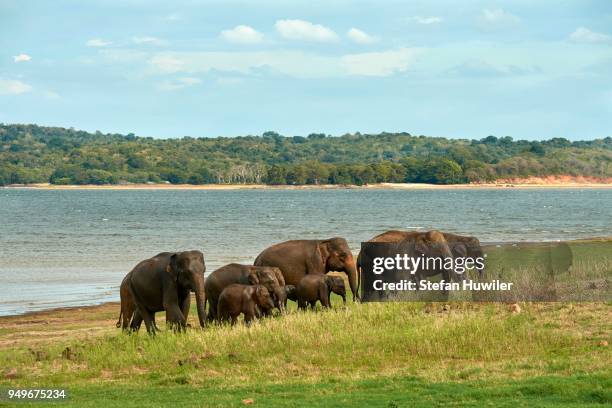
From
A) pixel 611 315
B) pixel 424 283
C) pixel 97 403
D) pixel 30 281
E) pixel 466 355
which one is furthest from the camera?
pixel 30 281

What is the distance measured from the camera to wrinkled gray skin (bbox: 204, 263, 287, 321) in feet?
61.3

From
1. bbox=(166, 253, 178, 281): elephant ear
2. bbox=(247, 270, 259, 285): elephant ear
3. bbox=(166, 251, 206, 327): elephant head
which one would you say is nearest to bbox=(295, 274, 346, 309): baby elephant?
bbox=(247, 270, 259, 285): elephant ear

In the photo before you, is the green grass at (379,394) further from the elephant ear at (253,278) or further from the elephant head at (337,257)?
the elephant head at (337,257)

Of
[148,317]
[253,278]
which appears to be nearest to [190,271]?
[148,317]

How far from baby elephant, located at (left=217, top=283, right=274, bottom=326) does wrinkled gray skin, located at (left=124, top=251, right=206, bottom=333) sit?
551 mm

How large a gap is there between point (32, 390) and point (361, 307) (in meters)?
6.51

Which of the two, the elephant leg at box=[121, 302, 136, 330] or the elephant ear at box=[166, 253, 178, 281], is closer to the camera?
the elephant ear at box=[166, 253, 178, 281]

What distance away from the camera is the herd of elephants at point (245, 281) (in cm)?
1756

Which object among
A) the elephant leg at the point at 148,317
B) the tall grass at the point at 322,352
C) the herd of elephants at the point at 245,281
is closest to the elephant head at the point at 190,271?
the herd of elephants at the point at 245,281

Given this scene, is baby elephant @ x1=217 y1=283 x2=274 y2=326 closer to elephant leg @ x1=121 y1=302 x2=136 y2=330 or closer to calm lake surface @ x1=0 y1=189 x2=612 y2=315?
elephant leg @ x1=121 y1=302 x2=136 y2=330

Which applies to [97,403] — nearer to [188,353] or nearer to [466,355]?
[188,353]

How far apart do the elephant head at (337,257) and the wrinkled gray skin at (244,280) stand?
2.68 meters

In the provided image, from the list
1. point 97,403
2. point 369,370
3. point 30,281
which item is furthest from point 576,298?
point 30,281

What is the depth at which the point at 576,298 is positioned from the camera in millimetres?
19750
